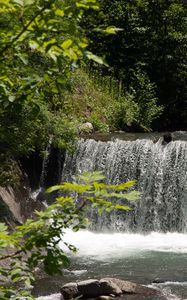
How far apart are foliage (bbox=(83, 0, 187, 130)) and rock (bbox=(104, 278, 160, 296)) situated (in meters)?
13.9

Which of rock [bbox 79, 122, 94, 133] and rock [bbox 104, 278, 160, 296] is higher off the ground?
rock [bbox 79, 122, 94, 133]

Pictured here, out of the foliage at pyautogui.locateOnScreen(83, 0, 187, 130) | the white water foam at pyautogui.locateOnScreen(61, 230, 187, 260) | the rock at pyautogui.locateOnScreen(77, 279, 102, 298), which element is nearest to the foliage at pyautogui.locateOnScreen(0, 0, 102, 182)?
the rock at pyautogui.locateOnScreen(77, 279, 102, 298)

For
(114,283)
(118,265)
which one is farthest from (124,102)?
(114,283)

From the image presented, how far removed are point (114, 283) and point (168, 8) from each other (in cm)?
1793

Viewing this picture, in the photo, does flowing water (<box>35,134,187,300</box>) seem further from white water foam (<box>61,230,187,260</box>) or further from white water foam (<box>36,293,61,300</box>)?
white water foam (<box>36,293,61,300</box>)

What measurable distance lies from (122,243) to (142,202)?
2.39 m

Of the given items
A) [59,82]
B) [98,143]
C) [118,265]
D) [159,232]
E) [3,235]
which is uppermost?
[59,82]

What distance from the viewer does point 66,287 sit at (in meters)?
8.88

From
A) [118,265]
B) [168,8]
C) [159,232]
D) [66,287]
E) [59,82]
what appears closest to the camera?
[59,82]

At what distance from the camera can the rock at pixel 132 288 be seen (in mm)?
8992

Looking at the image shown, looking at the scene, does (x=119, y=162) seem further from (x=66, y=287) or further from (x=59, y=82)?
(x=59, y=82)

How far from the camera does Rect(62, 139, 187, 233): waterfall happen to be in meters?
15.4

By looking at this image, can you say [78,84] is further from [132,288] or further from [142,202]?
[132,288]

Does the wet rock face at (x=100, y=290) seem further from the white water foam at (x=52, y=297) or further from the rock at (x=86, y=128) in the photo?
the rock at (x=86, y=128)
